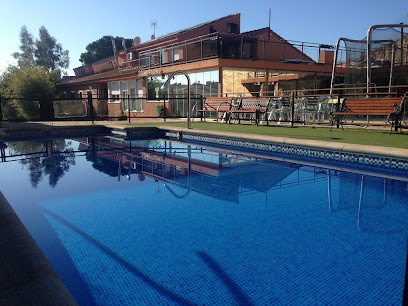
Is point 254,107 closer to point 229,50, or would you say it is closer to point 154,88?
point 229,50

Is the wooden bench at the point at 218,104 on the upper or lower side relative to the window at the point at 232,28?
lower

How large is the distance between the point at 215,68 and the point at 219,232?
49.9 feet

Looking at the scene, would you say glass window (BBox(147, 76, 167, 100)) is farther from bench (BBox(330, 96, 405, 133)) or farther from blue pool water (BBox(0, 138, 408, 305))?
blue pool water (BBox(0, 138, 408, 305))

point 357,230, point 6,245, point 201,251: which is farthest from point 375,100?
point 6,245

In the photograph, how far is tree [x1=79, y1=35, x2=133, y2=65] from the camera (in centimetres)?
6269

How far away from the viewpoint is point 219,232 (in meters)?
3.18

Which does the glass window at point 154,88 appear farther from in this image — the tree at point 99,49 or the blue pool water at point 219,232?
the tree at point 99,49

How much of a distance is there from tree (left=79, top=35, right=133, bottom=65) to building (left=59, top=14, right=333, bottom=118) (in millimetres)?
37000

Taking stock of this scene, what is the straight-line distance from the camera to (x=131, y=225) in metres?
3.36

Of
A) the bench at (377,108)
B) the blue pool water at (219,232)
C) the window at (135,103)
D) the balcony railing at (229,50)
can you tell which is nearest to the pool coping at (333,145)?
the blue pool water at (219,232)

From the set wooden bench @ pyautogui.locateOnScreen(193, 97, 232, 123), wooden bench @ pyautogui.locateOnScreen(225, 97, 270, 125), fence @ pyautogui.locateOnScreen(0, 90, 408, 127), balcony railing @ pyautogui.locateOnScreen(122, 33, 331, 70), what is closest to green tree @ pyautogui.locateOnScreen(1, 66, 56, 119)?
fence @ pyautogui.locateOnScreen(0, 90, 408, 127)

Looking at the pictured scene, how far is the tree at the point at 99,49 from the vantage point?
206 feet

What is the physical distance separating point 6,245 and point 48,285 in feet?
2.23

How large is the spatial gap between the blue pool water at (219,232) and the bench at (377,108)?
11.3 ft
